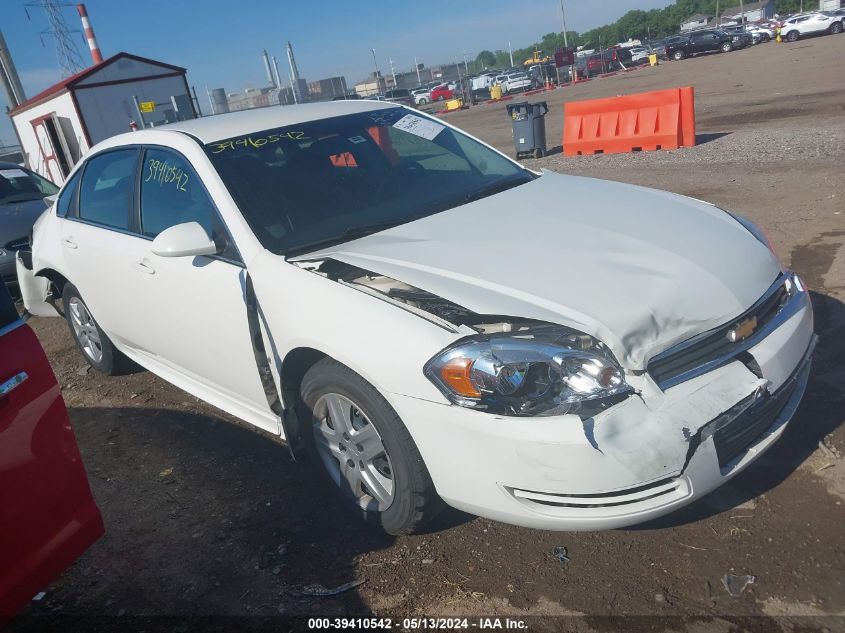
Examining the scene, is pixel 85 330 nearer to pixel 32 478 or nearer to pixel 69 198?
pixel 69 198

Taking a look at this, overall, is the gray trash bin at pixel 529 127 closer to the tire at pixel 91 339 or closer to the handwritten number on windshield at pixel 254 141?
the tire at pixel 91 339

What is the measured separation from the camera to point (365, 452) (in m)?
2.89

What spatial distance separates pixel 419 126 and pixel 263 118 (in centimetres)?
93

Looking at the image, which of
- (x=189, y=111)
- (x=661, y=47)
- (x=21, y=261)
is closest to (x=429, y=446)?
(x=21, y=261)

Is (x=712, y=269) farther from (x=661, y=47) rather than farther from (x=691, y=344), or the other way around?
(x=661, y=47)

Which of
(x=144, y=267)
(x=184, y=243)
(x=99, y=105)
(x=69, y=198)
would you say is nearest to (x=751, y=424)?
(x=184, y=243)

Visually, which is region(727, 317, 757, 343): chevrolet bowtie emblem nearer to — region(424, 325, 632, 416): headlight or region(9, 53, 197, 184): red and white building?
region(424, 325, 632, 416): headlight

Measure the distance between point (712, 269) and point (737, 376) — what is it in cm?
46

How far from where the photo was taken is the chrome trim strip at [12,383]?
2.14m

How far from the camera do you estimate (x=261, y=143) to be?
3.59 m

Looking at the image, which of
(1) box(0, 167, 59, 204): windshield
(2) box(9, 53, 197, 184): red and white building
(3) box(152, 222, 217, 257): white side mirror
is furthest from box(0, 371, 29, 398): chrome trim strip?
(2) box(9, 53, 197, 184): red and white building

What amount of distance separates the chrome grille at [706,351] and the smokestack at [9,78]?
2625 cm

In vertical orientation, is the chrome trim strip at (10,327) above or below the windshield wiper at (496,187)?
above

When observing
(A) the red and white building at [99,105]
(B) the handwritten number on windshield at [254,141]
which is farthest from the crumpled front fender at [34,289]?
(A) the red and white building at [99,105]
